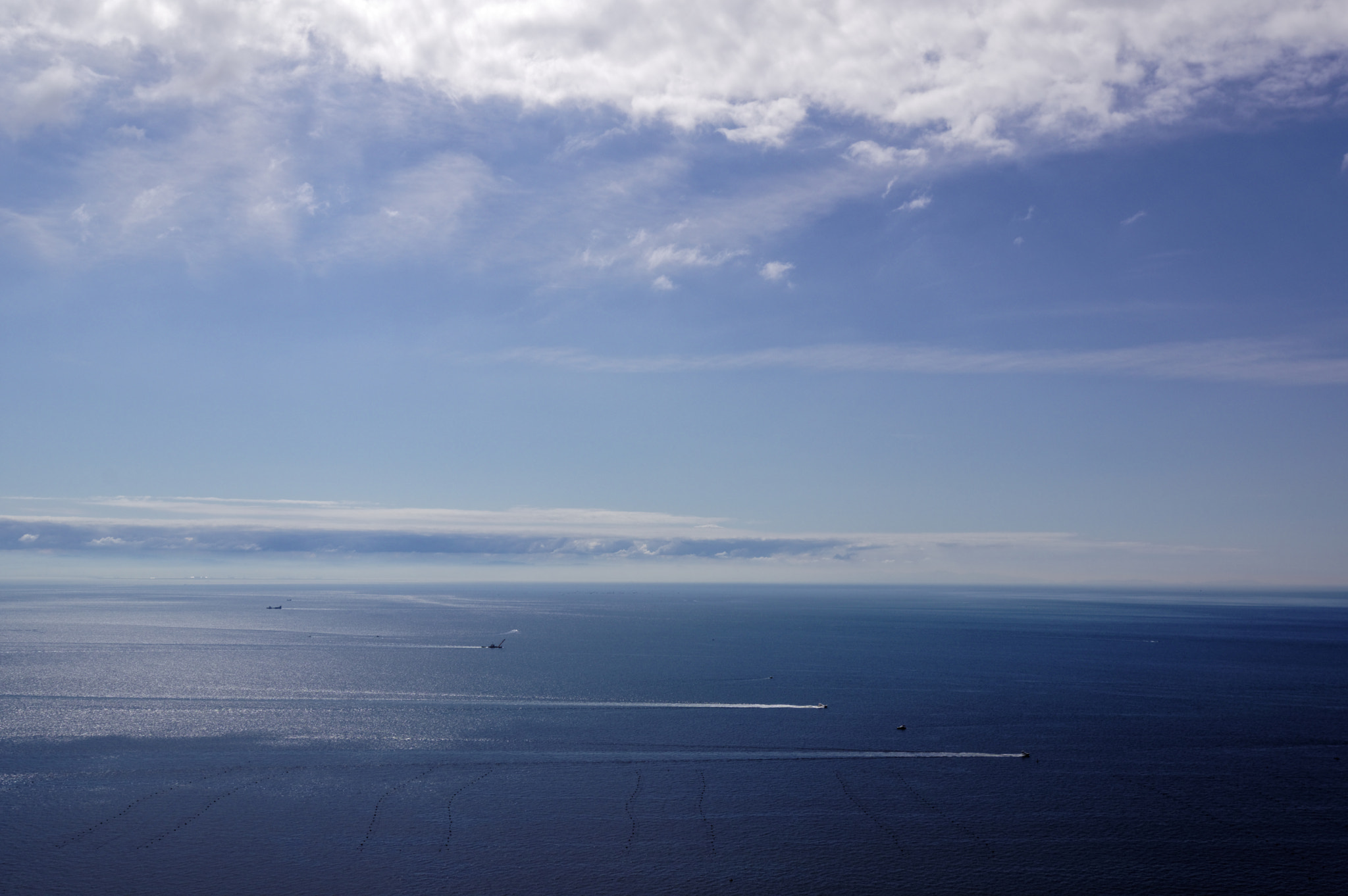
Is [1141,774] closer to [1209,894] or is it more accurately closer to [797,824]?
[1209,894]

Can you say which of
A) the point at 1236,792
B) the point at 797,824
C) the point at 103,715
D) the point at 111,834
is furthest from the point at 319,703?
the point at 1236,792

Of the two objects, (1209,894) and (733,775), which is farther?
(733,775)

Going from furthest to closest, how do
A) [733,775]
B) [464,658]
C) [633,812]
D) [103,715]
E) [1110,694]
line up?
[464,658] → [1110,694] → [103,715] → [733,775] → [633,812]

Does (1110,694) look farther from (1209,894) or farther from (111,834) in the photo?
(111,834)

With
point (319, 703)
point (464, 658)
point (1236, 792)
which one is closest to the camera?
point (1236, 792)

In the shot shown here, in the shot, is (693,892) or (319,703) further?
(319,703)

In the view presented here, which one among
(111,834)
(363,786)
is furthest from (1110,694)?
(111,834)
